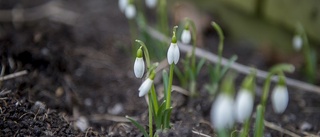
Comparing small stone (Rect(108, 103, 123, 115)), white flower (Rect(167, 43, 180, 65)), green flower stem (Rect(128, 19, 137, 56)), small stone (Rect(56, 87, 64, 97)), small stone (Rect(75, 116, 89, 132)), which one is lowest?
small stone (Rect(75, 116, 89, 132))

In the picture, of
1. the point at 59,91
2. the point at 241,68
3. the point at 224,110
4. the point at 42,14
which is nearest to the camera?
the point at 224,110

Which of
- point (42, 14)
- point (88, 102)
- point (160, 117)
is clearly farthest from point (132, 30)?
point (160, 117)

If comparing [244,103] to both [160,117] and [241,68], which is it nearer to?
[160,117]

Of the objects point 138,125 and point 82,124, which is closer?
point 138,125

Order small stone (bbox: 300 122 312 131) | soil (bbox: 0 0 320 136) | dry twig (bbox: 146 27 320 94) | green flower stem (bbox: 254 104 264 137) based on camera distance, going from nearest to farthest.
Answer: green flower stem (bbox: 254 104 264 137) → soil (bbox: 0 0 320 136) → small stone (bbox: 300 122 312 131) → dry twig (bbox: 146 27 320 94)

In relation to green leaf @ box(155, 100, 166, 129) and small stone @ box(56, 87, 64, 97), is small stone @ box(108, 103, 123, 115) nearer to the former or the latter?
small stone @ box(56, 87, 64, 97)

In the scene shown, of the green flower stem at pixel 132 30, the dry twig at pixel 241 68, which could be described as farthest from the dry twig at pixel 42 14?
the dry twig at pixel 241 68

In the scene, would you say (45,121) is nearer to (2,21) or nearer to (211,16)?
(2,21)

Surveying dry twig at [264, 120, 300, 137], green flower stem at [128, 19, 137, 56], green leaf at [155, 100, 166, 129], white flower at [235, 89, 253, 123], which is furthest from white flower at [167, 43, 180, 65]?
green flower stem at [128, 19, 137, 56]

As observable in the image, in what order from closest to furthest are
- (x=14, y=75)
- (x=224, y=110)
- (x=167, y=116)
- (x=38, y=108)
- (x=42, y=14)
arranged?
(x=224, y=110), (x=167, y=116), (x=38, y=108), (x=14, y=75), (x=42, y=14)

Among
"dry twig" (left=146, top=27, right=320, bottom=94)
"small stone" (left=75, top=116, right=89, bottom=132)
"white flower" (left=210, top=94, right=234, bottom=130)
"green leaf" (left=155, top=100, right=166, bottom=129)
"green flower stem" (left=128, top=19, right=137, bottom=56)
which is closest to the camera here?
"white flower" (left=210, top=94, right=234, bottom=130)
